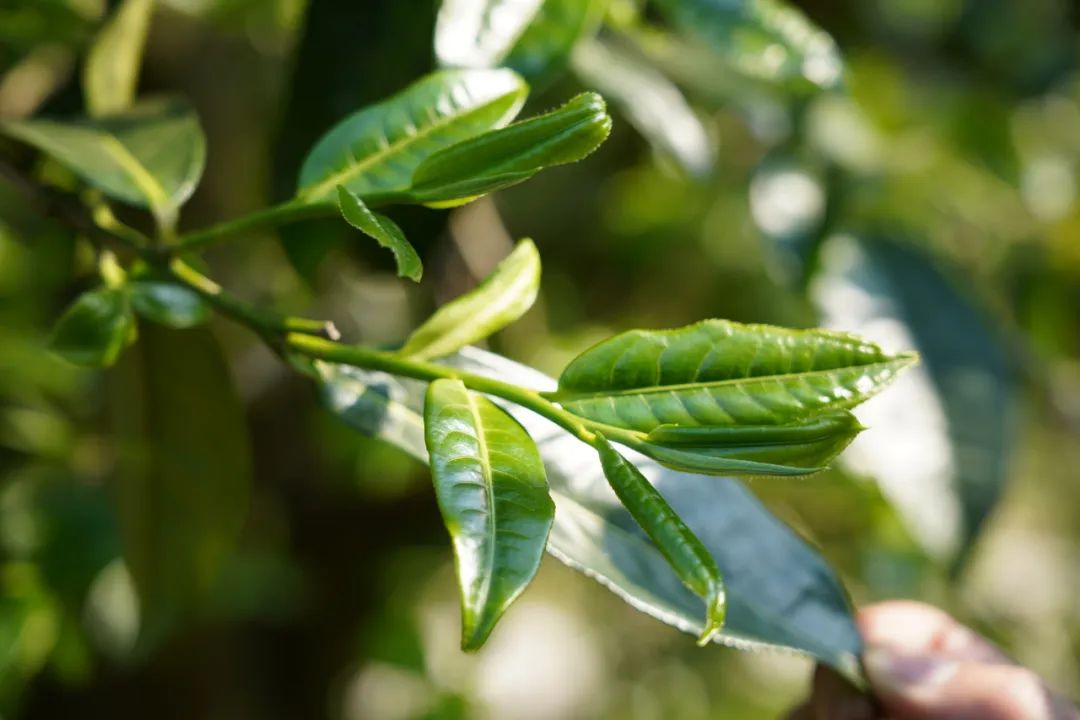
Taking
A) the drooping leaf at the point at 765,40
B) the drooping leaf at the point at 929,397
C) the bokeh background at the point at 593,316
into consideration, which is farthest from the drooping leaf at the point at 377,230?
the drooping leaf at the point at 929,397

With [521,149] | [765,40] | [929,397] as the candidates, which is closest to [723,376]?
[521,149]

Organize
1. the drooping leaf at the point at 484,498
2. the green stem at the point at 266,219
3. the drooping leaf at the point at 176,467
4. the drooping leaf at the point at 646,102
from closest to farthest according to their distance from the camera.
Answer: the drooping leaf at the point at 484,498, the green stem at the point at 266,219, the drooping leaf at the point at 176,467, the drooping leaf at the point at 646,102

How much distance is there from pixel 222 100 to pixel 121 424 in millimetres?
918

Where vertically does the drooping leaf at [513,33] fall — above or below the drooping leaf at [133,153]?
above

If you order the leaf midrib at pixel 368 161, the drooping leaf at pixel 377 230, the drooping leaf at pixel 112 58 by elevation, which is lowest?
the drooping leaf at pixel 112 58

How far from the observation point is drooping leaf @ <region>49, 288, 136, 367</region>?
425mm

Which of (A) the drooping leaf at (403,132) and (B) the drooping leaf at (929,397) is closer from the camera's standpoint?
(A) the drooping leaf at (403,132)

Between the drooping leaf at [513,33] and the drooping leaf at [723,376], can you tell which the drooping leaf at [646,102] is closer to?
the drooping leaf at [513,33]

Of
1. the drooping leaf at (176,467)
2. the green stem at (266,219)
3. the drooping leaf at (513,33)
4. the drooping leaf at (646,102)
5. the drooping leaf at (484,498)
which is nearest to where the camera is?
the drooping leaf at (484,498)

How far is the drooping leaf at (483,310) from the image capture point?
43cm

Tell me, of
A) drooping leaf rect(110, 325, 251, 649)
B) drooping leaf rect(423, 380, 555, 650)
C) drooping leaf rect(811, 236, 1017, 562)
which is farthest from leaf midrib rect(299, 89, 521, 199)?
drooping leaf rect(811, 236, 1017, 562)

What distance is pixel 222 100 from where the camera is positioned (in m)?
1.50

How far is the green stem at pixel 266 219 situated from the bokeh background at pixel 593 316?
0.58 feet

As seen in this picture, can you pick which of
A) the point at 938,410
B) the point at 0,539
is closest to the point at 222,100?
the point at 0,539
